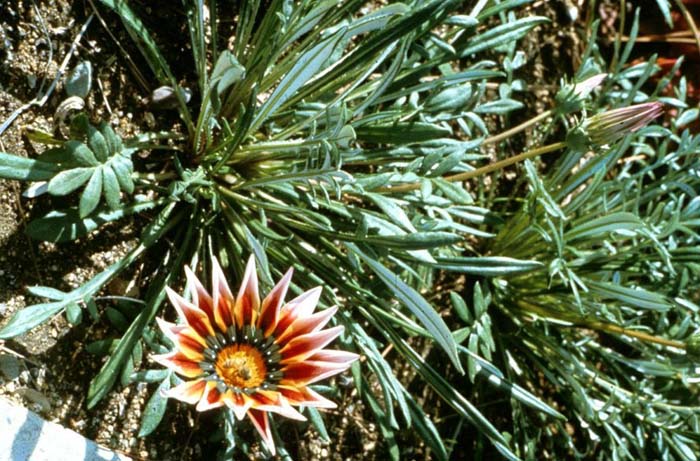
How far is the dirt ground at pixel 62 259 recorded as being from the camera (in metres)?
1.52

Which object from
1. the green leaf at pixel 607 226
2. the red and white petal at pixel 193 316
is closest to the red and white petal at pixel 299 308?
the red and white petal at pixel 193 316

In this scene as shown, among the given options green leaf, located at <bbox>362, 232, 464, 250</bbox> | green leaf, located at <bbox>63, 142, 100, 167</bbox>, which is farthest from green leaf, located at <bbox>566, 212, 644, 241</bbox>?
green leaf, located at <bbox>63, 142, 100, 167</bbox>

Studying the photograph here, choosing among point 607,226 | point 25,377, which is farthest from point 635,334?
point 25,377

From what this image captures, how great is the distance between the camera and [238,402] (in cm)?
125

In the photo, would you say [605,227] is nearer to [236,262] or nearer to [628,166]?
[628,166]

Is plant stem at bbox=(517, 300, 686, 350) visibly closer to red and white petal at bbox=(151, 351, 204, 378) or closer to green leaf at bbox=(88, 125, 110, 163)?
red and white petal at bbox=(151, 351, 204, 378)

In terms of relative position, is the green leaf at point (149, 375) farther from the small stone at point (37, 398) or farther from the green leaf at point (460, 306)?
the green leaf at point (460, 306)

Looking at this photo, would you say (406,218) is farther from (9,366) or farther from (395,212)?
(9,366)

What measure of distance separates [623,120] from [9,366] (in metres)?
1.06

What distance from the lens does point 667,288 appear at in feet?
6.38

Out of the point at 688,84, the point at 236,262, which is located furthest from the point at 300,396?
the point at 688,84

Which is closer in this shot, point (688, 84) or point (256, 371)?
point (256, 371)

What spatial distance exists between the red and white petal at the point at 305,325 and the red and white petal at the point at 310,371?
42mm

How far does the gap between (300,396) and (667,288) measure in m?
1.01
